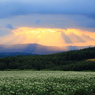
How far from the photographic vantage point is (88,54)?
138 m

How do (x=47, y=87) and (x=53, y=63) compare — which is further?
(x=53, y=63)

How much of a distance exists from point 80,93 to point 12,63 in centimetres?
9347

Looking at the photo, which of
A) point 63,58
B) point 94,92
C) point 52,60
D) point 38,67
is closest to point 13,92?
point 94,92

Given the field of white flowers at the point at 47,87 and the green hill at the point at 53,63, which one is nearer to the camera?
the field of white flowers at the point at 47,87

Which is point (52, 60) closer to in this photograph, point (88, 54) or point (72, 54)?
point (72, 54)

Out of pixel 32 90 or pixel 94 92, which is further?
pixel 94 92

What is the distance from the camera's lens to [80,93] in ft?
51.2

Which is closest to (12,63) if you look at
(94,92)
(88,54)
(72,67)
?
(72,67)

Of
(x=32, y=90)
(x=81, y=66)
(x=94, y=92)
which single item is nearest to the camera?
(x=32, y=90)

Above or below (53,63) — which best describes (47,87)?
below

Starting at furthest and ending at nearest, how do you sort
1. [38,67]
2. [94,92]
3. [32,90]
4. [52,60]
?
[52,60] → [38,67] → [94,92] → [32,90]

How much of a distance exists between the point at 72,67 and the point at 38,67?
80.8 ft

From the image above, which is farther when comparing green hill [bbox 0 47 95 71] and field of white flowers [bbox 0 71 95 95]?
green hill [bbox 0 47 95 71]

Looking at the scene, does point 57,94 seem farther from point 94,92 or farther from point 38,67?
point 38,67
